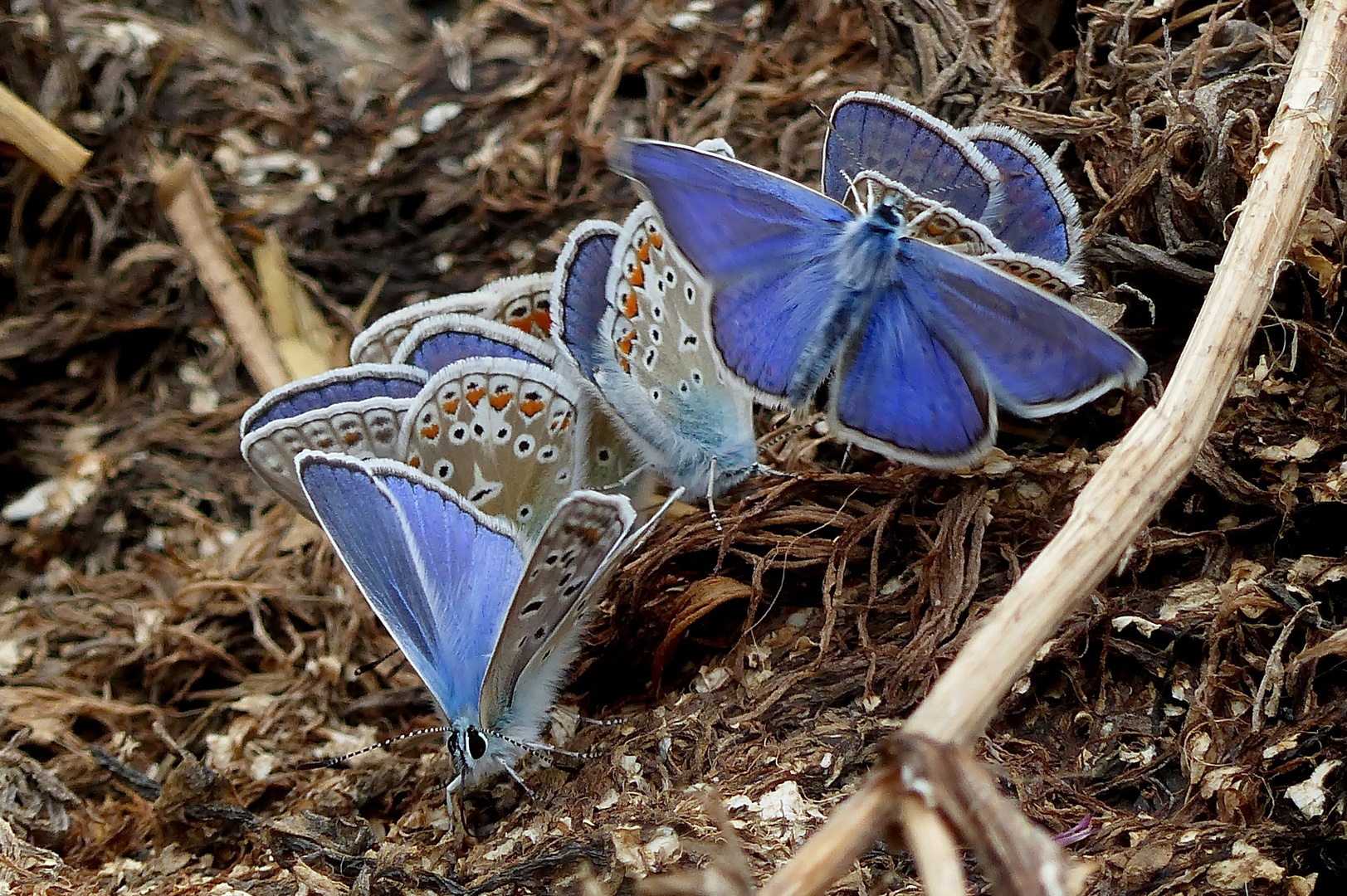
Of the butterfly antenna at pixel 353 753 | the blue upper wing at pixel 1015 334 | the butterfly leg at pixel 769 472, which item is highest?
the blue upper wing at pixel 1015 334

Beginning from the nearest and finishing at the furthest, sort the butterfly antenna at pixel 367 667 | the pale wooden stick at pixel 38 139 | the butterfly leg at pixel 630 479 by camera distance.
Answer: the butterfly leg at pixel 630 479 → the butterfly antenna at pixel 367 667 → the pale wooden stick at pixel 38 139

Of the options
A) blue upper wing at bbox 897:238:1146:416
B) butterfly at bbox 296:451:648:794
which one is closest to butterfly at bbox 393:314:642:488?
butterfly at bbox 296:451:648:794

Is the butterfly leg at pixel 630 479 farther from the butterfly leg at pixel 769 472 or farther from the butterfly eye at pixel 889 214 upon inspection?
the butterfly eye at pixel 889 214

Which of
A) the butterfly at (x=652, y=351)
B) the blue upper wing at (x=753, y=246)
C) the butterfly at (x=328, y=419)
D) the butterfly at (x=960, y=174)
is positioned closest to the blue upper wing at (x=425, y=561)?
the butterfly at (x=328, y=419)

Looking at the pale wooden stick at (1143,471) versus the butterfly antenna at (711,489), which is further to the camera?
the butterfly antenna at (711,489)

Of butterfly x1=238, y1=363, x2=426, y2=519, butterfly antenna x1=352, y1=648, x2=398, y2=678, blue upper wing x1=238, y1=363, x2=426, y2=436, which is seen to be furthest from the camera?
butterfly antenna x1=352, y1=648, x2=398, y2=678

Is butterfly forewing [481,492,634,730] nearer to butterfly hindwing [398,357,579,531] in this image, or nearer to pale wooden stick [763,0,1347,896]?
butterfly hindwing [398,357,579,531]
